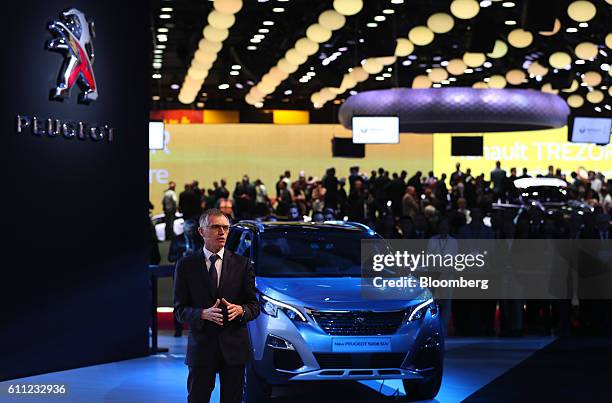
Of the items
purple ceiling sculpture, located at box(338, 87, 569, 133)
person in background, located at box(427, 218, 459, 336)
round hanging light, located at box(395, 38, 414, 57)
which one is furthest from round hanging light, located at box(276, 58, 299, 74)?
person in background, located at box(427, 218, 459, 336)

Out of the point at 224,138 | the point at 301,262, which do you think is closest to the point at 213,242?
the point at 301,262

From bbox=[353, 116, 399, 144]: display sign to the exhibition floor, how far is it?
52.0ft

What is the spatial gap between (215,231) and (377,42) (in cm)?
1762

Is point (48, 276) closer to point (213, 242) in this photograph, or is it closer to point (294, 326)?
point (294, 326)

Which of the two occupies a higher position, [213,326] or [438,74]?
[438,74]

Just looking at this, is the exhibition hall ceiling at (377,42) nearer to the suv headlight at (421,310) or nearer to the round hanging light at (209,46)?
the round hanging light at (209,46)

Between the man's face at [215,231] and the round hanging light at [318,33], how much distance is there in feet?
42.7

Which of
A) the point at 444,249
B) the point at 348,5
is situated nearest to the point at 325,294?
the point at 444,249

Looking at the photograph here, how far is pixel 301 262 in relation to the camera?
31.0 feet

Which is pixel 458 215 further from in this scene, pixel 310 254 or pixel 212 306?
pixel 212 306

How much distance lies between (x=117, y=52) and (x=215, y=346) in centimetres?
600

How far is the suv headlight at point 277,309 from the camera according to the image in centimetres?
838

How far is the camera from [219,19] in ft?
58.8

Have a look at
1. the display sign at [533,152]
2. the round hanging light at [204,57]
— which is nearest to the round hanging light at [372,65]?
the round hanging light at [204,57]
